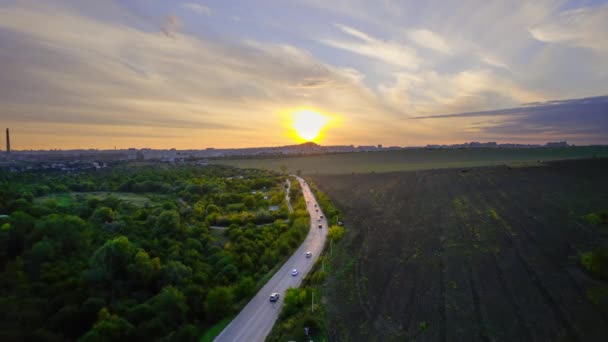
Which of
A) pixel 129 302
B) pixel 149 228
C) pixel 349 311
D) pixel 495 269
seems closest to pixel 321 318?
pixel 349 311

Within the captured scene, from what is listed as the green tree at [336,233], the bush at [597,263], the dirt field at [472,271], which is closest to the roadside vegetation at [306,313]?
the dirt field at [472,271]

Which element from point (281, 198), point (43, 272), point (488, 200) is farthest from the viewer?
point (281, 198)

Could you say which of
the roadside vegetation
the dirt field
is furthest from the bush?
the roadside vegetation

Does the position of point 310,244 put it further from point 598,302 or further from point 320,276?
point 598,302

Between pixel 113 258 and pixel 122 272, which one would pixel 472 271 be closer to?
pixel 122 272

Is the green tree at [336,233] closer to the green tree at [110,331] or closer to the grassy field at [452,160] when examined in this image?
the green tree at [110,331]

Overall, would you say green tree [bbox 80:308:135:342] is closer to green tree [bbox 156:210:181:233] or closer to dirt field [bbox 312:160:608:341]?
dirt field [bbox 312:160:608:341]
